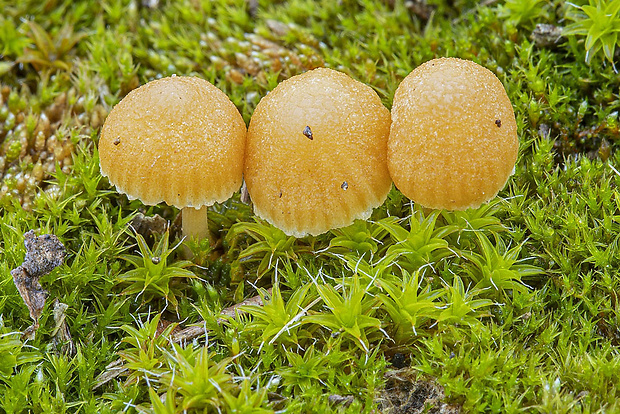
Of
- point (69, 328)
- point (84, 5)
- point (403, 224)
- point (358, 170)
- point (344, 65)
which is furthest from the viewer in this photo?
point (84, 5)

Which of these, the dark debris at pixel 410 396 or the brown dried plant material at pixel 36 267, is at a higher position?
the brown dried plant material at pixel 36 267

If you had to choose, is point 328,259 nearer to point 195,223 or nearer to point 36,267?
point 195,223

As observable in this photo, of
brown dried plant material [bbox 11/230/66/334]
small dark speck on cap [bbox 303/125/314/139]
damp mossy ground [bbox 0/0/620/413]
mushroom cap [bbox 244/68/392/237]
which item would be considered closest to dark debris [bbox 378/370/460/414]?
damp mossy ground [bbox 0/0/620/413]

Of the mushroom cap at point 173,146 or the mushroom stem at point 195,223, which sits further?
the mushroom stem at point 195,223

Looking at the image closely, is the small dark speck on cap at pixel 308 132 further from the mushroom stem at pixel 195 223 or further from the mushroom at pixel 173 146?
the mushroom stem at pixel 195 223

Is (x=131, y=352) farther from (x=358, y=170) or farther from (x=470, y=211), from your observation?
(x=470, y=211)

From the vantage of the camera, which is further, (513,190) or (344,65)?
(344,65)

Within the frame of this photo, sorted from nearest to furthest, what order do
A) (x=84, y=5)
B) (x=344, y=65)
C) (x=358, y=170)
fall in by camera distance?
1. (x=358, y=170)
2. (x=344, y=65)
3. (x=84, y=5)

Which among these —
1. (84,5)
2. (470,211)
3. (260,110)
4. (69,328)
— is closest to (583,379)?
(470,211)

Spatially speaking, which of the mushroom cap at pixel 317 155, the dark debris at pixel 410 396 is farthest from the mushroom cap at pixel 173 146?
the dark debris at pixel 410 396
